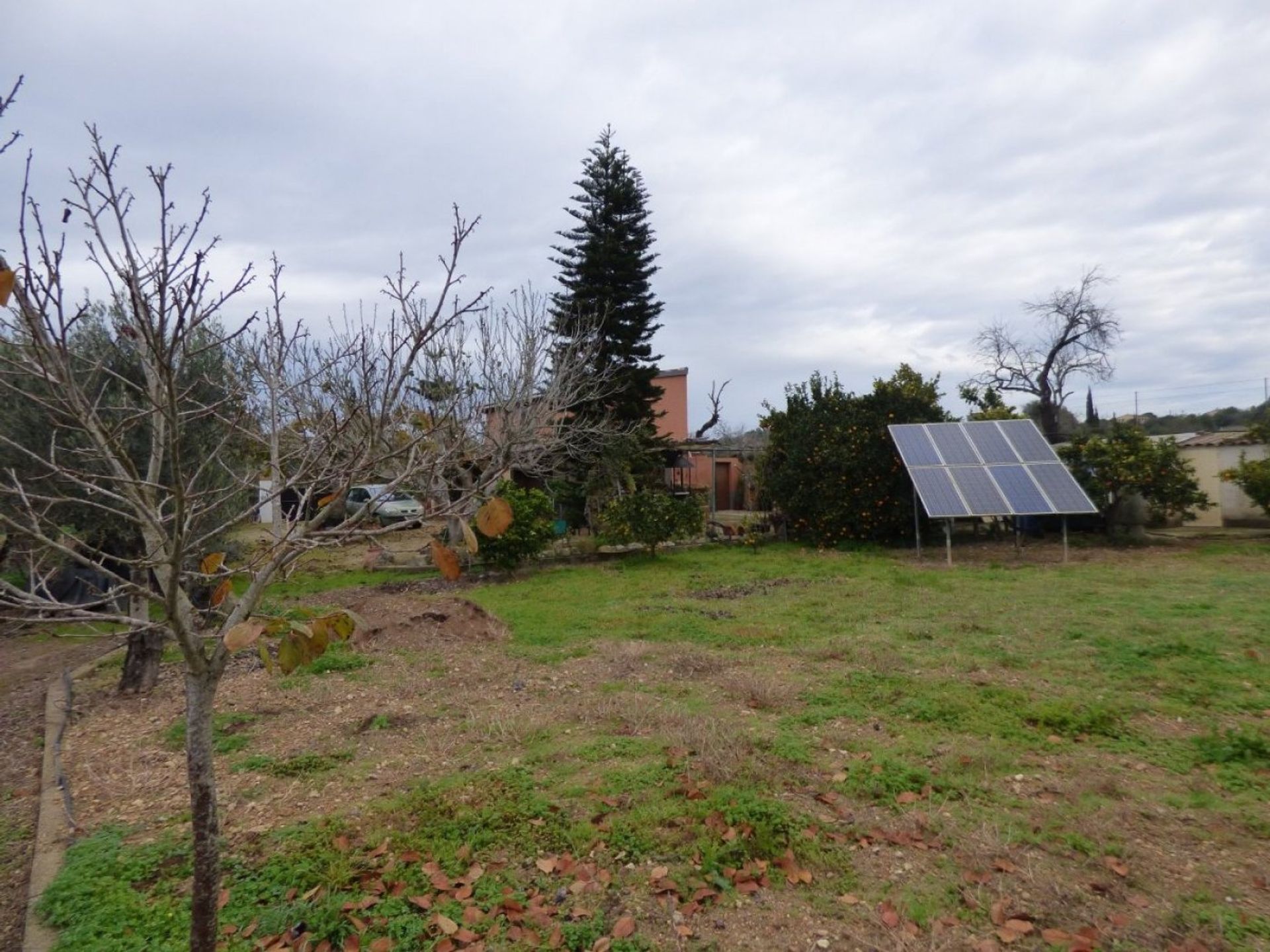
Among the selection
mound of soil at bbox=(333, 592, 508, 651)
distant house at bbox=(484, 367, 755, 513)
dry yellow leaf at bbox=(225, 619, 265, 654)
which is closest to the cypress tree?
distant house at bbox=(484, 367, 755, 513)

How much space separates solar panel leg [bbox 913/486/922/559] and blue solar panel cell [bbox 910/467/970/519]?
194 millimetres

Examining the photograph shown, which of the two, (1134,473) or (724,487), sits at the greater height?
(1134,473)

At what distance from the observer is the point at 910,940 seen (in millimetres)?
2709

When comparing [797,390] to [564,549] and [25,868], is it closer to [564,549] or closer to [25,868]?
[564,549]

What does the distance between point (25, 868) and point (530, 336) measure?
35.7 feet

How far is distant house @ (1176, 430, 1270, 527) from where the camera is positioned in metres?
17.2

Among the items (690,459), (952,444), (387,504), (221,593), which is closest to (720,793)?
(221,593)

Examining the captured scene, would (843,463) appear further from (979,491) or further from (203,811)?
(203,811)

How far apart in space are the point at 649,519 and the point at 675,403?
574 inches

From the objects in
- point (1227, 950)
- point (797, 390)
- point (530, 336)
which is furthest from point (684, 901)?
point (797, 390)

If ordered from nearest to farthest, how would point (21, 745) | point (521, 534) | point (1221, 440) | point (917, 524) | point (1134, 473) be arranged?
1. point (21, 745)
2. point (521, 534)
3. point (917, 524)
4. point (1134, 473)
5. point (1221, 440)

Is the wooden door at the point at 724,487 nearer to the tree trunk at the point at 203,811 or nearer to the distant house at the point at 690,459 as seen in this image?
the distant house at the point at 690,459

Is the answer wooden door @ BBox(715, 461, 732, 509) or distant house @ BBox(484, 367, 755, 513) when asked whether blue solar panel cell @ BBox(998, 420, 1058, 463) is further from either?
wooden door @ BBox(715, 461, 732, 509)

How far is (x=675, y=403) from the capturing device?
27359mm
